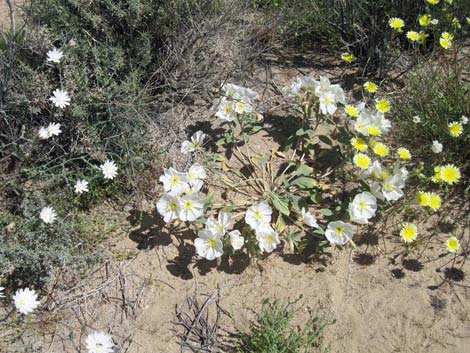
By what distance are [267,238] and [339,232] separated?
370mm

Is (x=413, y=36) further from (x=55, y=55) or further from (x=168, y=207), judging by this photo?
(x=55, y=55)

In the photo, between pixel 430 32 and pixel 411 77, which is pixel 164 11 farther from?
pixel 430 32

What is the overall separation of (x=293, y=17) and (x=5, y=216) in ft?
8.21

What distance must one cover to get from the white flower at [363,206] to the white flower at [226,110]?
89 centimetres

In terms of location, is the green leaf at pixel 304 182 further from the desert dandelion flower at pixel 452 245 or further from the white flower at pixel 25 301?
the white flower at pixel 25 301

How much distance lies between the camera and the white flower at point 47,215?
2.66 metres

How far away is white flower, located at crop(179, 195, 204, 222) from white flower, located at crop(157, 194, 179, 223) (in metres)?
0.03

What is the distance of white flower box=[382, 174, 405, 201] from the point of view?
274 cm

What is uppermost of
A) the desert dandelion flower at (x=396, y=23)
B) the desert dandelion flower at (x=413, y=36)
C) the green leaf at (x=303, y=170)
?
the desert dandelion flower at (x=396, y=23)

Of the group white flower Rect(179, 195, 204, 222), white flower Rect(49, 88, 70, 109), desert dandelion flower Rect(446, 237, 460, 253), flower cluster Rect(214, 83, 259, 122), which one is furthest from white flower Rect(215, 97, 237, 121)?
desert dandelion flower Rect(446, 237, 460, 253)

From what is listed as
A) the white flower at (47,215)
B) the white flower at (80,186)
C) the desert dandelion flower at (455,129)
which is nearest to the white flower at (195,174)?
the white flower at (80,186)

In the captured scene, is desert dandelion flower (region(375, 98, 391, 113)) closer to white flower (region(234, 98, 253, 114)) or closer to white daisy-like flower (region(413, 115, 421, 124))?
white daisy-like flower (region(413, 115, 421, 124))

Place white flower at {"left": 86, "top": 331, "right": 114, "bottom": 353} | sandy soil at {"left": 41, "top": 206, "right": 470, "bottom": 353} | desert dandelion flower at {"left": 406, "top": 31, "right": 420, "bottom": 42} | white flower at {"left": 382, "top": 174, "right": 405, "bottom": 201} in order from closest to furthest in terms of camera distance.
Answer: white flower at {"left": 86, "top": 331, "right": 114, "bottom": 353}, sandy soil at {"left": 41, "top": 206, "right": 470, "bottom": 353}, white flower at {"left": 382, "top": 174, "right": 405, "bottom": 201}, desert dandelion flower at {"left": 406, "top": 31, "right": 420, "bottom": 42}

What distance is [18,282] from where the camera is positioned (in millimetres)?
2668
